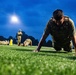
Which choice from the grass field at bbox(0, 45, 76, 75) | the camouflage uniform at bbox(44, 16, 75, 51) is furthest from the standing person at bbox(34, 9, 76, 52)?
the grass field at bbox(0, 45, 76, 75)

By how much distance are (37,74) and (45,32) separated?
36.8ft

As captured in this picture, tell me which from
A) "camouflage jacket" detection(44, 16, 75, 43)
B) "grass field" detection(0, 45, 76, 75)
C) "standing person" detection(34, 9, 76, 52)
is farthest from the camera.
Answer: "camouflage jacket" detection(44, 16, 75, 43)

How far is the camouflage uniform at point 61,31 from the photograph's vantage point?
16.0 metres

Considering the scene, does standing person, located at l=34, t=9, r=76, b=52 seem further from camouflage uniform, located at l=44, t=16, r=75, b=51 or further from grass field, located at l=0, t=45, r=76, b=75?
grass field, located at l=0, t=45, r=76, b=75

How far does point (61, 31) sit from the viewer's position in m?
16.9

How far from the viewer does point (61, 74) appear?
5.98 meters

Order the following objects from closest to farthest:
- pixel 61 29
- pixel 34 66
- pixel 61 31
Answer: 1. pixel 34 66
2. pixel 61 29
3. pixel 61 31

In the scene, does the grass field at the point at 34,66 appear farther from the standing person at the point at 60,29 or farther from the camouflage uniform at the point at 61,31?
the camouflage uniform at the point at 61,31

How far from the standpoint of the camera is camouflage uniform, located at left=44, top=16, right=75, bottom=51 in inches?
629

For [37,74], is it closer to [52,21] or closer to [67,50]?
[52,21]

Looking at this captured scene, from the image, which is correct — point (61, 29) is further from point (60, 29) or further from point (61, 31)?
point (61, 31)

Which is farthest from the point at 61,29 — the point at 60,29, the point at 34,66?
the point at 34,66

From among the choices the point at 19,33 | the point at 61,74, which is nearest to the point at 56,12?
the point at 61,74

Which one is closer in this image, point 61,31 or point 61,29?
point 61,29
